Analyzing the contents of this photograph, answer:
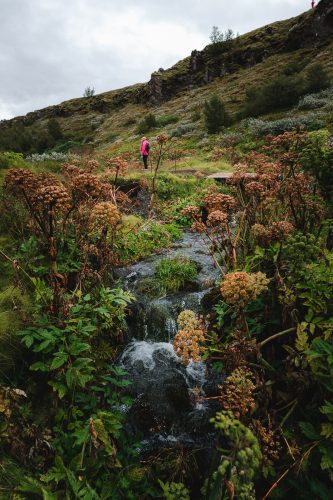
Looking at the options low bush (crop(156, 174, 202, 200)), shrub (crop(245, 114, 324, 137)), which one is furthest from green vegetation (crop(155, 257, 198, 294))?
shrub (crop(245, 114, 324, 137))

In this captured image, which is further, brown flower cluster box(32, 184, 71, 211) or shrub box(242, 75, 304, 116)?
shrub box(242, 75, 304, 116)

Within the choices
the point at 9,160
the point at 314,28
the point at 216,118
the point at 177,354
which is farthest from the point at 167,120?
the point at 177,354

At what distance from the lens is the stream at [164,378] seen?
407 centimetres

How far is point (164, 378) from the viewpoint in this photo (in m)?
4.60

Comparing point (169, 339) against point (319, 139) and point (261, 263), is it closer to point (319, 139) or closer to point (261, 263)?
point (261, 263)

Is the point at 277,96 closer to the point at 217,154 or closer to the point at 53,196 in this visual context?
the point at 217,154

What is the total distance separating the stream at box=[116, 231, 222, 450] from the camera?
4.07 metres

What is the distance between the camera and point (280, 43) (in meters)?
41.2

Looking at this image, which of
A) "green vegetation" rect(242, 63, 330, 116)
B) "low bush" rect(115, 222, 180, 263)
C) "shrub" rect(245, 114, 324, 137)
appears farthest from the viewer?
"green vegetation" rect(242, 63, 330, 116)

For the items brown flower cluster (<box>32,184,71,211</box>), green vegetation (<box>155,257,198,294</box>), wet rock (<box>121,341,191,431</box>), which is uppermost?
brown flower cluster (<box>32,184,71,211</box>)

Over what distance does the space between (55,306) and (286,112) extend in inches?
999

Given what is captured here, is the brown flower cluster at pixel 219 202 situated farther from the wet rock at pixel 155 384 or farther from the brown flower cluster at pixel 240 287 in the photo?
the wet rock at pixel 155 384

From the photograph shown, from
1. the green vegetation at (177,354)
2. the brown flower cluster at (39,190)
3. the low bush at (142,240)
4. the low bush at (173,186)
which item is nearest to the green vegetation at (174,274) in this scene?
the green vegetation at (177,354)

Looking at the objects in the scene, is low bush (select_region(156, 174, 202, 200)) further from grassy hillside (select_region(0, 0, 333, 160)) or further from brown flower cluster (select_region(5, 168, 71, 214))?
grassy hillside (select_region(0, 0, 333, 160))
